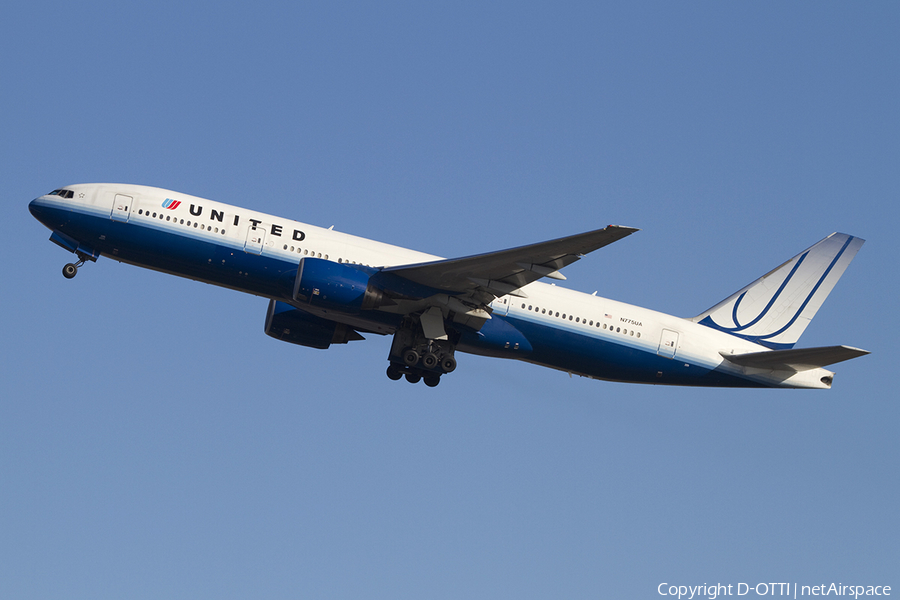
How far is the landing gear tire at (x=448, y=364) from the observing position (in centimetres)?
3691

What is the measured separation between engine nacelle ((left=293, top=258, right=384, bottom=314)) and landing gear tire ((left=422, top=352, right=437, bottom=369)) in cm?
310

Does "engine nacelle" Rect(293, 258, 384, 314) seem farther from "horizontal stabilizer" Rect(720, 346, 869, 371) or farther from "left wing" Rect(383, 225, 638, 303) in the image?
"horizontal stabilizer" Rect(720, 346, 869, 371)

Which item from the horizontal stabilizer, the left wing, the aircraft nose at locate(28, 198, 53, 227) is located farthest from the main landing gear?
the aircraft nose at locate(28, 198, 53, 227)

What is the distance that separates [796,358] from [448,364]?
510 inches

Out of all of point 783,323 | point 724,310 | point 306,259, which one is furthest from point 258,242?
point 783,323

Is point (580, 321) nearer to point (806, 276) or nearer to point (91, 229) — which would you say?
point (806, 276)

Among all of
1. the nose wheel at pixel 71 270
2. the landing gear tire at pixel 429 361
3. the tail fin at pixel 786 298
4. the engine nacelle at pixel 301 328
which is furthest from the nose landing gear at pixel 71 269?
the tail fin at pixel 786 298

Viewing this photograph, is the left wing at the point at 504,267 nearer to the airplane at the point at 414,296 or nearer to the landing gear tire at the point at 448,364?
the airplane at the point at 414,296

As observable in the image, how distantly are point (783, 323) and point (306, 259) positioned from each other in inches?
802

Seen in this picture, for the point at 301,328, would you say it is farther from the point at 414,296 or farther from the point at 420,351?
the point at 414,296

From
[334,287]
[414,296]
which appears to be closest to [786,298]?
[414,296]

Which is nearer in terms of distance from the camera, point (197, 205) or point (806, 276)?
point (197, 205)

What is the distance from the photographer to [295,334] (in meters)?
40.2

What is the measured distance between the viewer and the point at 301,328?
1574 inches
